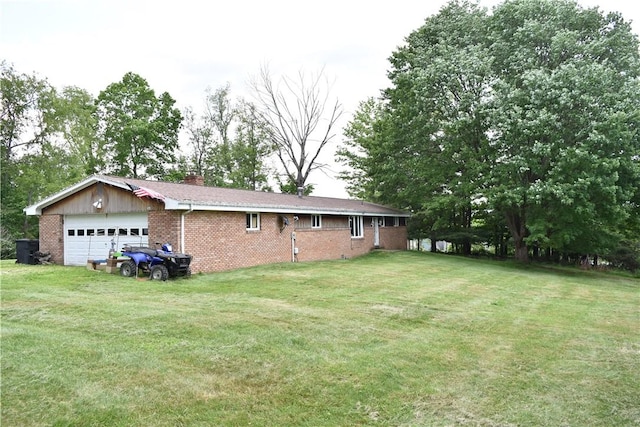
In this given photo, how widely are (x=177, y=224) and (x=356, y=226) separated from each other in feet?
37.0

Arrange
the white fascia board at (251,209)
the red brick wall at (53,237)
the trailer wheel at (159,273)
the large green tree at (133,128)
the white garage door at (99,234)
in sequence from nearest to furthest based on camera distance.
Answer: the trailer wheel at (159,273) → the white fascia board at (251,209) → the white garage door at (99,234) → the red brick wall at (53,237) → the large green tree at (133,128)

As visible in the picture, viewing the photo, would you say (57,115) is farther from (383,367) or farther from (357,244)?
(383,367)

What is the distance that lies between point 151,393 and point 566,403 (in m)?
3.92

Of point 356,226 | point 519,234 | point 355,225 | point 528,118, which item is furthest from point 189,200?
point 519,234

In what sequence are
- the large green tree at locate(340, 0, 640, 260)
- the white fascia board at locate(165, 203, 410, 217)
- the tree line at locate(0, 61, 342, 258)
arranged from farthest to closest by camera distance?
the tree line at locate(0, 61, 342, 258) → the large green tree at locate(340, 0, 640, 260) → the white fascia board at locate(165, 203, 410, 217)

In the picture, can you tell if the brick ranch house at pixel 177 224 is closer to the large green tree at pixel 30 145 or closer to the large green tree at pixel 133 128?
the large green tree at pixel 30 145

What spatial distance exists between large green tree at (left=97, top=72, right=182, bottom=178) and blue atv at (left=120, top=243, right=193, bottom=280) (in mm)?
21261

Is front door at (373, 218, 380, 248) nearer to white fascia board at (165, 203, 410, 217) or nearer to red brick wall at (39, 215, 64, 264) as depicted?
white fascia board at (165, 203, 410, 217)

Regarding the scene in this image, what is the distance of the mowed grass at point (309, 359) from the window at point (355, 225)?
11.7m

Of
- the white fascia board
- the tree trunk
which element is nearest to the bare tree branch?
the white fascia board

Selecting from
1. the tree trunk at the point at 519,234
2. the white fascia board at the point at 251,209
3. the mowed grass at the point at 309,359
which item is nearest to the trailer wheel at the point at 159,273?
the mowed grass at the point at 309,359

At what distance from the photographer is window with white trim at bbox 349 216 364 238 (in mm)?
21498

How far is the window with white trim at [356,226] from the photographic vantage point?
2150 cm

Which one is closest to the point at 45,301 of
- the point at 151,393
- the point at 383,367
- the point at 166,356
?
the point at 166,356
